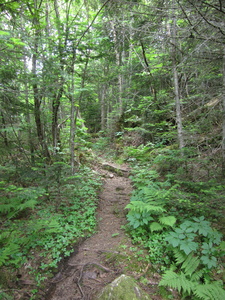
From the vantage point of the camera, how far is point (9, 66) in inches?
205

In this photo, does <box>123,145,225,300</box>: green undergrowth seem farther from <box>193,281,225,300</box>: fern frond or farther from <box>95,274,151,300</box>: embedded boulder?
<box>95,274,151,300</box>: embedded boulder

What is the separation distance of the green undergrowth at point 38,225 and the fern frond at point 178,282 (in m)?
2.14

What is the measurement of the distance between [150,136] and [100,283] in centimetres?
953

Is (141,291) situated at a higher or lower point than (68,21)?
lower

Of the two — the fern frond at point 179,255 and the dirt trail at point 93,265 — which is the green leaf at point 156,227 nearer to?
the fern frond at point 179,255

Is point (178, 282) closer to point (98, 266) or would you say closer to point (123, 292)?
point (123, 292)

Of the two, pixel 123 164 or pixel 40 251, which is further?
pixel 123 164

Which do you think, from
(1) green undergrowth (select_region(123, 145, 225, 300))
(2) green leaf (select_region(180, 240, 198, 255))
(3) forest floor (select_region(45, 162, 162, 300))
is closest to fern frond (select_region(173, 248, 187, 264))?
(1) green undergrowth (select_region(123, 145, 225, 300))

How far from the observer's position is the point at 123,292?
8.58ft

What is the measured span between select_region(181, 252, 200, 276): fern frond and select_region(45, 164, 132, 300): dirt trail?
1188mm

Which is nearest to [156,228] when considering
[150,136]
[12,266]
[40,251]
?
[40,251]

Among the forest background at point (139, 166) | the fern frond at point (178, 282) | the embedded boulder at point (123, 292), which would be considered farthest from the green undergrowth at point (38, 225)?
the fern frond at point (178, 282)

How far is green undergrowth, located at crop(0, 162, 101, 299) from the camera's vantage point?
3.21m

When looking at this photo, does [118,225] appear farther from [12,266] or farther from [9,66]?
[9,66]
